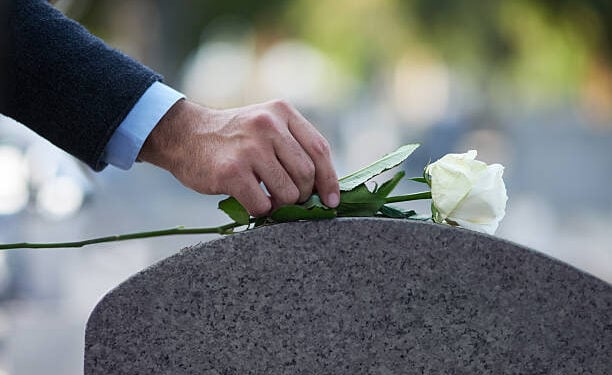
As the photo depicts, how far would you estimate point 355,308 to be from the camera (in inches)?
72.7

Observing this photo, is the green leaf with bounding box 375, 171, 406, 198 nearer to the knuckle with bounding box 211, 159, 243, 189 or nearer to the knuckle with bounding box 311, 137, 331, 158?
the knuckle with bounding box 311, 137, 331, 158

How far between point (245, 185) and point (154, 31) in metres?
17.8

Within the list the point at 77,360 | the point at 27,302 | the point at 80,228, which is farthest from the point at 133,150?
the point at 80,228

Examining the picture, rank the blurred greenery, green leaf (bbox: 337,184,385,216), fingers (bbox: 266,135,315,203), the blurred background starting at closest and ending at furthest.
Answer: fingers (bbox: 266,135,315,203), green leaf (bbox: 337,184,385,216), the blurred background, the blurred greenery

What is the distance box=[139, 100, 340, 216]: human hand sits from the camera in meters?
1.80

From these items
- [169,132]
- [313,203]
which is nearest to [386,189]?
[313,203]

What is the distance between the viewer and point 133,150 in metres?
1.94

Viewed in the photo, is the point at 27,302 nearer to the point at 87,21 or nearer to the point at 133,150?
the point at 133,150

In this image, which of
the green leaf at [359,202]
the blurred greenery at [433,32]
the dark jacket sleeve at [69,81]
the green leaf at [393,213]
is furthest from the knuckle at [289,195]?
the blurred greenery at [433,32]

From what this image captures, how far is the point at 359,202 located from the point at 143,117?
1.36 feet

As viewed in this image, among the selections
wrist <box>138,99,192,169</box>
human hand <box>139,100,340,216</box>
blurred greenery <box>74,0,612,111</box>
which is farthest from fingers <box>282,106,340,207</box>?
blurred greenery <box>74,0,612,111</box>

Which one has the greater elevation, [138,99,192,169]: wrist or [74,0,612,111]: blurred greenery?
[74,0,612,111]: blurred greenery

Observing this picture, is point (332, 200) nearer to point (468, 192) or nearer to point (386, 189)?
point (386, 189)

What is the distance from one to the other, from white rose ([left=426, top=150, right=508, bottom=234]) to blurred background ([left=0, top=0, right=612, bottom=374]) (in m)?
3.08
